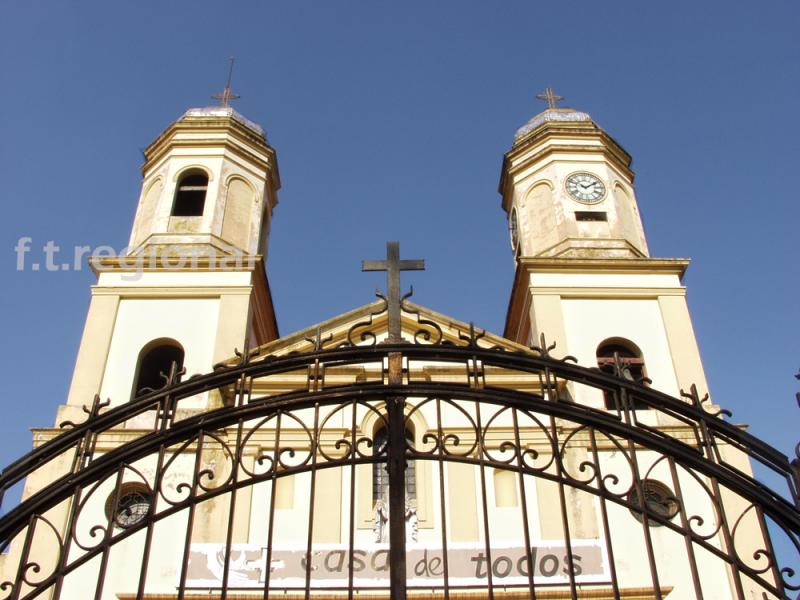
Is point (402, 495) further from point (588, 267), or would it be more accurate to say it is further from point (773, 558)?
point (588, 267)

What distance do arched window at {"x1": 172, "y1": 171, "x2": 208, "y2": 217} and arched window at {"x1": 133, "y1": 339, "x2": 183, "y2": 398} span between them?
11.2 ft

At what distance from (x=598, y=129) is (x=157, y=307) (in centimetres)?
1032

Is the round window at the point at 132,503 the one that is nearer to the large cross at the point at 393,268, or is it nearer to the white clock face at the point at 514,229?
the large cross at the point at 393,268

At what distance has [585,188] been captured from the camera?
19031 millimetres

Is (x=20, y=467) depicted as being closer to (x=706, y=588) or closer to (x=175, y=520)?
(x=175, y=520)

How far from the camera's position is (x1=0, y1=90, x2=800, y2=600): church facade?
6039mm

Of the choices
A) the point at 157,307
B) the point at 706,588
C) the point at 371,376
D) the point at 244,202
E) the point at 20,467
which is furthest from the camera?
the point at 244,202

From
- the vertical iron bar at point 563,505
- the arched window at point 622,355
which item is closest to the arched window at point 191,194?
the arched window at point 622,355

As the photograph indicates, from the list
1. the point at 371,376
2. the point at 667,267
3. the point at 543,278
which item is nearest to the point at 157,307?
the point at 371,376

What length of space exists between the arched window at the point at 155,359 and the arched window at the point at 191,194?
3.42 metres

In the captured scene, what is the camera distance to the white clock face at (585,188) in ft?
61.9

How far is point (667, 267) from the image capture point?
17422 millimetres

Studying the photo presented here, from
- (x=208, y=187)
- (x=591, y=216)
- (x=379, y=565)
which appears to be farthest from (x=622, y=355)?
(x=208, y=187)

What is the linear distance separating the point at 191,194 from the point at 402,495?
14.3m
